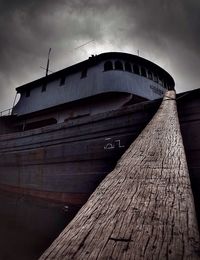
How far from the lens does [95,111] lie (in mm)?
9109

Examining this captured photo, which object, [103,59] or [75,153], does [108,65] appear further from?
[75,153]

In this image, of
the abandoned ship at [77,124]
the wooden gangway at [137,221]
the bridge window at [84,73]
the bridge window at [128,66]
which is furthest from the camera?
the bridge window at [84,73]

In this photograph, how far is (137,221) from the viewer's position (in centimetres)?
80

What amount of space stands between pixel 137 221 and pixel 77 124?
4894 mm

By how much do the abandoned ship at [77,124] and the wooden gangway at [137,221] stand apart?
3403mm

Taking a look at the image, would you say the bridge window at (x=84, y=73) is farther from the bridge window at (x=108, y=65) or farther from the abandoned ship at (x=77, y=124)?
the bridge window at (x=108, y=65)

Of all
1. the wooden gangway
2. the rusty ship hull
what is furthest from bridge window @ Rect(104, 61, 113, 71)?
the wooden gangway

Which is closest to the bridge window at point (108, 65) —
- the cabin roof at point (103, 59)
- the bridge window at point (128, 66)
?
the cabin roof at point (103, 59)

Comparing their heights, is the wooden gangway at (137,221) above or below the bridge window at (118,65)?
below

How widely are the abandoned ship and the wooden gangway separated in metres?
3.40

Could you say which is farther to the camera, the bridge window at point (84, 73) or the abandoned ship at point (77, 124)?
the bridge window at point (84, 73)

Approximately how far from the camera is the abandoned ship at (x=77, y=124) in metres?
4.85

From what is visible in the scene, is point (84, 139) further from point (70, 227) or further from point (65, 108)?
point (65, 108)

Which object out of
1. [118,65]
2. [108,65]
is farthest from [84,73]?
[118,65]
